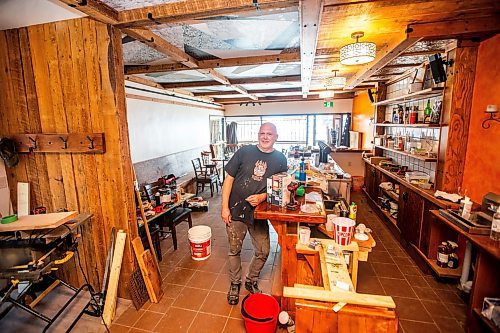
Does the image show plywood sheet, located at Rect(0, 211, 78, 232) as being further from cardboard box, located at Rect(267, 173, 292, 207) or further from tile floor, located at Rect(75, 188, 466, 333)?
cardboard box, located at Rect(267, 173, 292, 207)

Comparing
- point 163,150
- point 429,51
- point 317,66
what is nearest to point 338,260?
point 429,51

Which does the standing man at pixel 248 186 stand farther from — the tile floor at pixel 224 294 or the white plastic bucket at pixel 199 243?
the white plastic bucket at pixel 199 243

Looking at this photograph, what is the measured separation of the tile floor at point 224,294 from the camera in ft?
7.06

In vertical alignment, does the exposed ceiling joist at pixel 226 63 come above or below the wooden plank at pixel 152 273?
above

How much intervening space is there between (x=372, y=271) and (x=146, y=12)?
3.49 meters

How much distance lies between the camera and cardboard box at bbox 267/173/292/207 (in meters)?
2.15

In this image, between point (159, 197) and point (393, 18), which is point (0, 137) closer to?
point (159, 197)

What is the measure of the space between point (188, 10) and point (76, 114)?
1.37 m

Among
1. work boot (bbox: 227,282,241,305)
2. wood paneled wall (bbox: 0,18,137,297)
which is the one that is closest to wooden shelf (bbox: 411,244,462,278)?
work boot (bbox: 227,282,241,305)

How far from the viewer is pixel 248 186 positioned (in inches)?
93.8

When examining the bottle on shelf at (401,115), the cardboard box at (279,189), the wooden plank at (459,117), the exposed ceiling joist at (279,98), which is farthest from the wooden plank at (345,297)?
the exposed ceiling joist at (279,98)

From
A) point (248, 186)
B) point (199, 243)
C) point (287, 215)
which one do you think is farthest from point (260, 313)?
point (199, 243)

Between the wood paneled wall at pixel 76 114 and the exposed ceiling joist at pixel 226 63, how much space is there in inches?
55.5

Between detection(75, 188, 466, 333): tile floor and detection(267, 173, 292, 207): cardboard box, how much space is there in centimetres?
109
